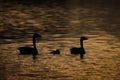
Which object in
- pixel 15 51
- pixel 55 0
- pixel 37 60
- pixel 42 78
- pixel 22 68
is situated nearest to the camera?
pixel 42 78

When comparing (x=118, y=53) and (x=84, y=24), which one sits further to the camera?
(x=84, y=24)

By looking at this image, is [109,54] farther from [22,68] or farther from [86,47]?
[22,68]

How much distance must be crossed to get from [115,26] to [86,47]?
41.5ft

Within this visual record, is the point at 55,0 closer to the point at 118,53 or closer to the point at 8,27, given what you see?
the point at 8,27

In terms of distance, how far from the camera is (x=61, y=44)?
3628cm

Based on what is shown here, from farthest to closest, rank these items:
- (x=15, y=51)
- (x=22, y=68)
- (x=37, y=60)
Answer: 1. (x=15, y=51)
2. (x=37, y=60)
3. (x=22, y=68)

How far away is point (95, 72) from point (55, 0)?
58.5 meters

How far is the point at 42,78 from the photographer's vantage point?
1037 inches

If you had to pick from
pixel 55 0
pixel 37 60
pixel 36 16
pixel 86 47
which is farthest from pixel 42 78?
pixel 55 0

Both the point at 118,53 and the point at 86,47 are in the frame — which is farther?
the point at 86,47

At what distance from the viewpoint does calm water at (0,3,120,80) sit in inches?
1085

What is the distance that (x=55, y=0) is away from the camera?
85.9 metres

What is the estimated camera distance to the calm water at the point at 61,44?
27562 mm

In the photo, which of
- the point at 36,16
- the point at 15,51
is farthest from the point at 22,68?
the point at 36,16
